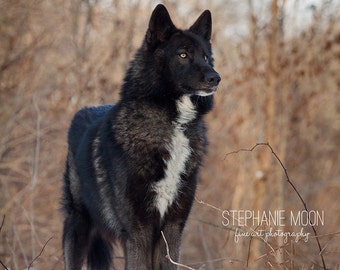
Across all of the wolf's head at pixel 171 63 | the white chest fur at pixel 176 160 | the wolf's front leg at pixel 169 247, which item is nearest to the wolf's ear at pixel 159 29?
the wolf's head at pixel 171 63

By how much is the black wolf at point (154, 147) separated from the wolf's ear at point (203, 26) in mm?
20

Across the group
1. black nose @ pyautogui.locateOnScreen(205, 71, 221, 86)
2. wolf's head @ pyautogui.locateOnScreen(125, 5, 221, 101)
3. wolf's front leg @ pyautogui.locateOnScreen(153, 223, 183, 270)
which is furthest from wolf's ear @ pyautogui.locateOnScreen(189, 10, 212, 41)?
wolf's front leg @ pyautogui.locateOnScreen(153, 223, 183, 270)

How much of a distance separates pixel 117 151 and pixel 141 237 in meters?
0.69

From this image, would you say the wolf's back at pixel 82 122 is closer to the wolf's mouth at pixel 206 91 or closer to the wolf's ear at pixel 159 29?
the wolf's ear at pixel 159 29

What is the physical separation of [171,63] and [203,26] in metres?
0.63

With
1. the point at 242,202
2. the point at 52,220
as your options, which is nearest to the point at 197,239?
the point at 242,202

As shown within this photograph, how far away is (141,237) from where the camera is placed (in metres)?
4.35

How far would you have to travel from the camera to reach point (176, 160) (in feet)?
14.7

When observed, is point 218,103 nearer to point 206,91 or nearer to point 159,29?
point 159,29

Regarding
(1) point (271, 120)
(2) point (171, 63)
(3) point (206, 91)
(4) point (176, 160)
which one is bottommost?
(4) point (176, 160)

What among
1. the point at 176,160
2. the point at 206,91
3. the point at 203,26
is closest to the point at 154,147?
the point at 176,160

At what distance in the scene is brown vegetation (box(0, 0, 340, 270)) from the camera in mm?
9430

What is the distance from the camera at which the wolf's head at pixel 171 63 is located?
4.48 m

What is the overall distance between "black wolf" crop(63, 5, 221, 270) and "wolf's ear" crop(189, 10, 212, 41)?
2 centimetres
